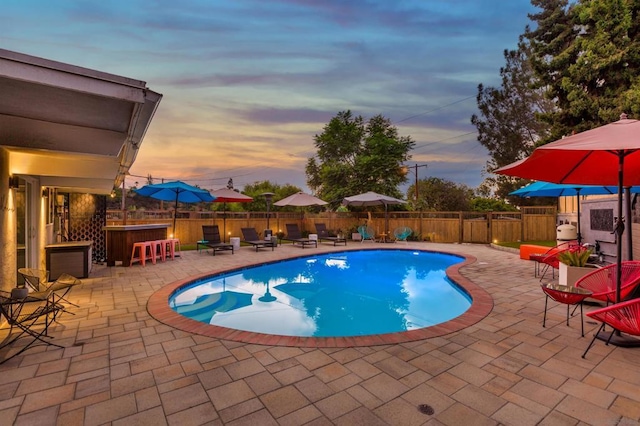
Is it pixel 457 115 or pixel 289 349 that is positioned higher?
pixel 457 115

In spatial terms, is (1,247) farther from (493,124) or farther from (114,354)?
(493,124)

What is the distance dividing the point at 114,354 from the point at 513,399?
3.59 meters

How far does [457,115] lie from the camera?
23.6m

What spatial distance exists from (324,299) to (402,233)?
9222 mm

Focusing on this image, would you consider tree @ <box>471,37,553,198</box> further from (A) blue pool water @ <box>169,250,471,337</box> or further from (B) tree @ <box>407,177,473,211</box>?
(A) blue pool water @ <box>169,250,471,337</box>

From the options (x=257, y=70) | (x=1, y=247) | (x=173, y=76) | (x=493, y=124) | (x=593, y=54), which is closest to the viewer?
(x=1, y=247)

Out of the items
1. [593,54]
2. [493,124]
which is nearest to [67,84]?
[593,54]

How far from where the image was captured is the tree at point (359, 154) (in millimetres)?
17750

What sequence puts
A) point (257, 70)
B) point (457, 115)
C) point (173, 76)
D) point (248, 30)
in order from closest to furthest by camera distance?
point (248, 30), point (173, 76), point (257, 70), point (457, 115)

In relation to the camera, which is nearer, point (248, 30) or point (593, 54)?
point (593, 54)

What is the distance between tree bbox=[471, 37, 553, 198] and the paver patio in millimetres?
20252

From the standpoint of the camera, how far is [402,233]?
14.8 meters

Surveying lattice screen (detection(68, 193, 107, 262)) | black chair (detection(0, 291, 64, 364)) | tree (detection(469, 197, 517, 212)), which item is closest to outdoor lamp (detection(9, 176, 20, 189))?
black chair (detection(0, 291, 64, 364))

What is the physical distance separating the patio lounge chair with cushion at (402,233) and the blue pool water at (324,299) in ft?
16.0
